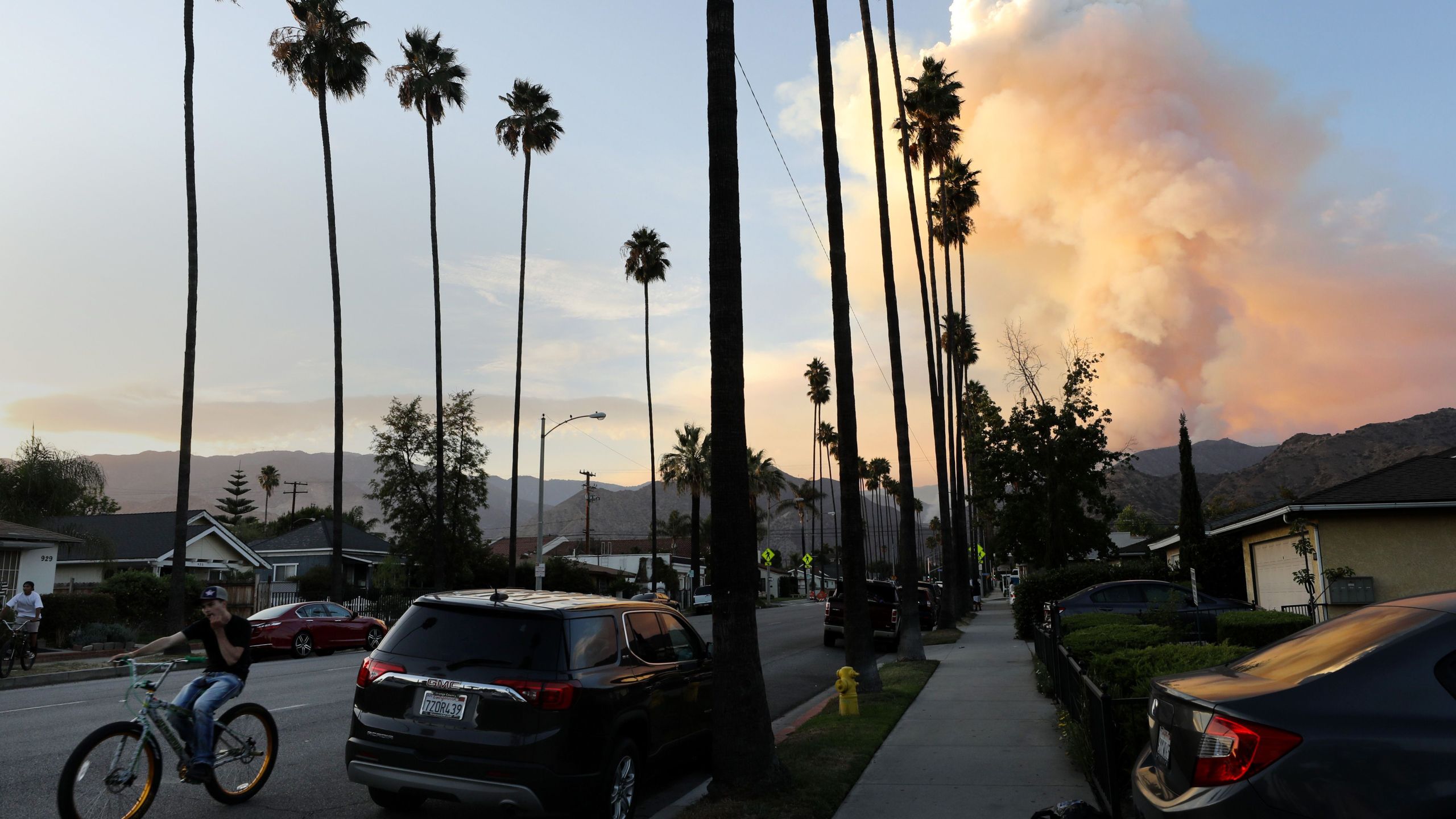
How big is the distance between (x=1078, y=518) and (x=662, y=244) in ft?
93.5

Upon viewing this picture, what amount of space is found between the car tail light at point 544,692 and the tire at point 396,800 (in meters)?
1.00

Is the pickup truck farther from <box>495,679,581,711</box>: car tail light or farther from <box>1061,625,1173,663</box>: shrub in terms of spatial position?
<box>495,679,581,711</box>: car tail light

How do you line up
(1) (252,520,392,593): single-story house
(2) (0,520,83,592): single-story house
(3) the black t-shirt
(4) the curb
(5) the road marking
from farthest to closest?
(1) (252,520,392,593): single-story house
(2) (0,520,83,592): single-story house
(4) the curb
(5) the road marking
(3) the black t-shirt

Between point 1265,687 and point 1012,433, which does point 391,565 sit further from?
point 1265,687

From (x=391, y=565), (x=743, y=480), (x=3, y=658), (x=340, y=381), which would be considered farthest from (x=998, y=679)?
(x=391, y=565)

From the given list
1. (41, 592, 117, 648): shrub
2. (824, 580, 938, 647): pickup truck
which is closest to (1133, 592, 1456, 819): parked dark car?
(824, 580, 938, 647): pickup truck

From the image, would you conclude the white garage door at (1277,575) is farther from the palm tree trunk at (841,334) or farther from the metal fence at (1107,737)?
the metal fence at (1107,737)

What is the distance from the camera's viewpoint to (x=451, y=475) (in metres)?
55.4

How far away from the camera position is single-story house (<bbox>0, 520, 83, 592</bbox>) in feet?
103

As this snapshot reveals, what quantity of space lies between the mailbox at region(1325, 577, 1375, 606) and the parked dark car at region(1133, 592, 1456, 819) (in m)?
18.4

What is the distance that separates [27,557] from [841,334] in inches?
1188

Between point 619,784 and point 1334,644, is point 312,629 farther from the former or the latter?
point 1334,644

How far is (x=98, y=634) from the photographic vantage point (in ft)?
89.2

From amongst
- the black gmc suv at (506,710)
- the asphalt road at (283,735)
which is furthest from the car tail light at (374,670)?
the asphalt road at (283,735)
